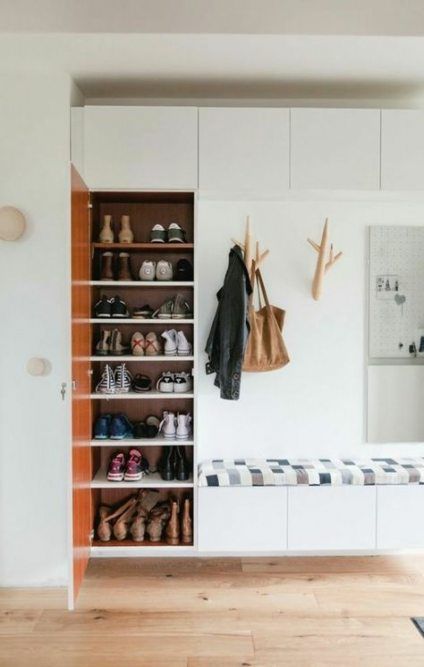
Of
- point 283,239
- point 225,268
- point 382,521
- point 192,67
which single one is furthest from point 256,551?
point 192,67

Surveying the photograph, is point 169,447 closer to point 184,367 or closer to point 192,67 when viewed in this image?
point 184,367

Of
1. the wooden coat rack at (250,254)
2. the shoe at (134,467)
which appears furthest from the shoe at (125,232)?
the shoe at (134,467)

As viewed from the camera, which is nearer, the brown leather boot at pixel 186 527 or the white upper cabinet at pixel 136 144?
the white upper cabinet at pixel 136 144

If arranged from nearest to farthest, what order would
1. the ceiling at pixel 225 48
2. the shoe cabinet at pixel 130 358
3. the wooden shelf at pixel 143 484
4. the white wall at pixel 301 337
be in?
1. the ceiling at pixel 225 48
2. the shoe cabinet at pixel 130 358
3. the wooden shelf at pixel 143 484
4. the white wall at pixel 301 337

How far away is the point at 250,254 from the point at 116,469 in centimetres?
143

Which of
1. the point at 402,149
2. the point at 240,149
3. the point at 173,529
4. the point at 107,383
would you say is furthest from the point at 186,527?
the point at 402,149

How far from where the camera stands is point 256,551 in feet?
8.27

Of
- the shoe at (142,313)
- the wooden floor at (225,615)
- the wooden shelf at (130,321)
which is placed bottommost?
the wooden floor at (225,615)

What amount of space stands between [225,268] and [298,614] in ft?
6.05

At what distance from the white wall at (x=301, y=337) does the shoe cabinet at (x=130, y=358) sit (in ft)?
0.65

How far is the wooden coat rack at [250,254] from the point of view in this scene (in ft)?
8.88

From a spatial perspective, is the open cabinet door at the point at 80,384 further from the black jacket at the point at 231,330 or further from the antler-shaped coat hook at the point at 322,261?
the antler-shaped coat hook at the point at 322,261

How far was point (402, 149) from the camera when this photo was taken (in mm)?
2396

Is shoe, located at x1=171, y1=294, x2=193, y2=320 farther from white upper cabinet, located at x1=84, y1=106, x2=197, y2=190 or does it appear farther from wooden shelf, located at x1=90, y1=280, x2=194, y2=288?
white upper cabinet, located at x1=84, y1=106, x2=197, y2=190
